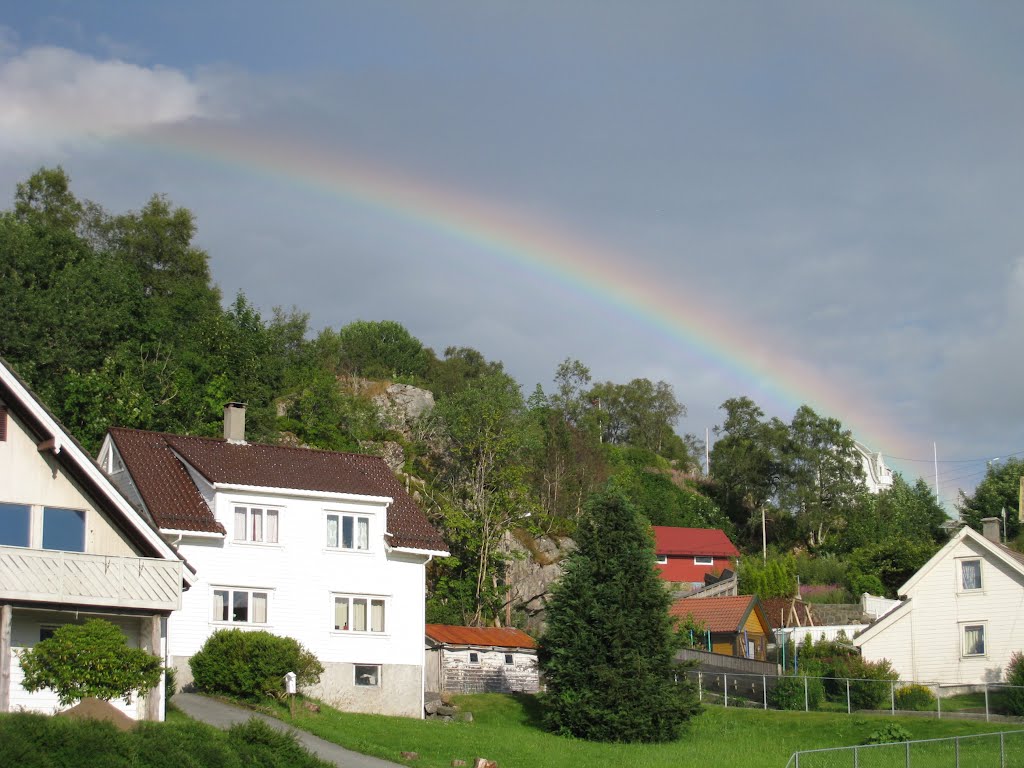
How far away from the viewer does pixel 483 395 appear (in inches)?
2785

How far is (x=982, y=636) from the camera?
163 ft

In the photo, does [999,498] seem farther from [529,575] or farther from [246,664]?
[246,664]

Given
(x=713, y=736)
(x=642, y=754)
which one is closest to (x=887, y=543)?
(x=713, y=736)

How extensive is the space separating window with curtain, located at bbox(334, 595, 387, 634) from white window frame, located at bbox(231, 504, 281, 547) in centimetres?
308

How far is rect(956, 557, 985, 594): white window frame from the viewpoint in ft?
164

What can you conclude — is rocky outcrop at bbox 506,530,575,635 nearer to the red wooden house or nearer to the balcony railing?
the red wooden house

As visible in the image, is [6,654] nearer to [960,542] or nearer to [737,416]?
[960,542]

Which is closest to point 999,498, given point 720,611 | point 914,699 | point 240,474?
point 720,611

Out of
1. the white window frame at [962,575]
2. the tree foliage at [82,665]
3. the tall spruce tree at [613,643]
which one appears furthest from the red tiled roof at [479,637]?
the tree foliage at [82,665]

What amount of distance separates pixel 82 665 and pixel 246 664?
378 inches

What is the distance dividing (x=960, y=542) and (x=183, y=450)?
1279 inches

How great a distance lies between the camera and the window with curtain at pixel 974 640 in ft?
163

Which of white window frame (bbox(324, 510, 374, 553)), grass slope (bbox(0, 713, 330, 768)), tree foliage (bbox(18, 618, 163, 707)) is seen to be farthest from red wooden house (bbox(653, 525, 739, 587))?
tree foliage (bbox(18, 618, 163, 707))

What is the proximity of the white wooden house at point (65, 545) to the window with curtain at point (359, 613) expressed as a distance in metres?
11.7
